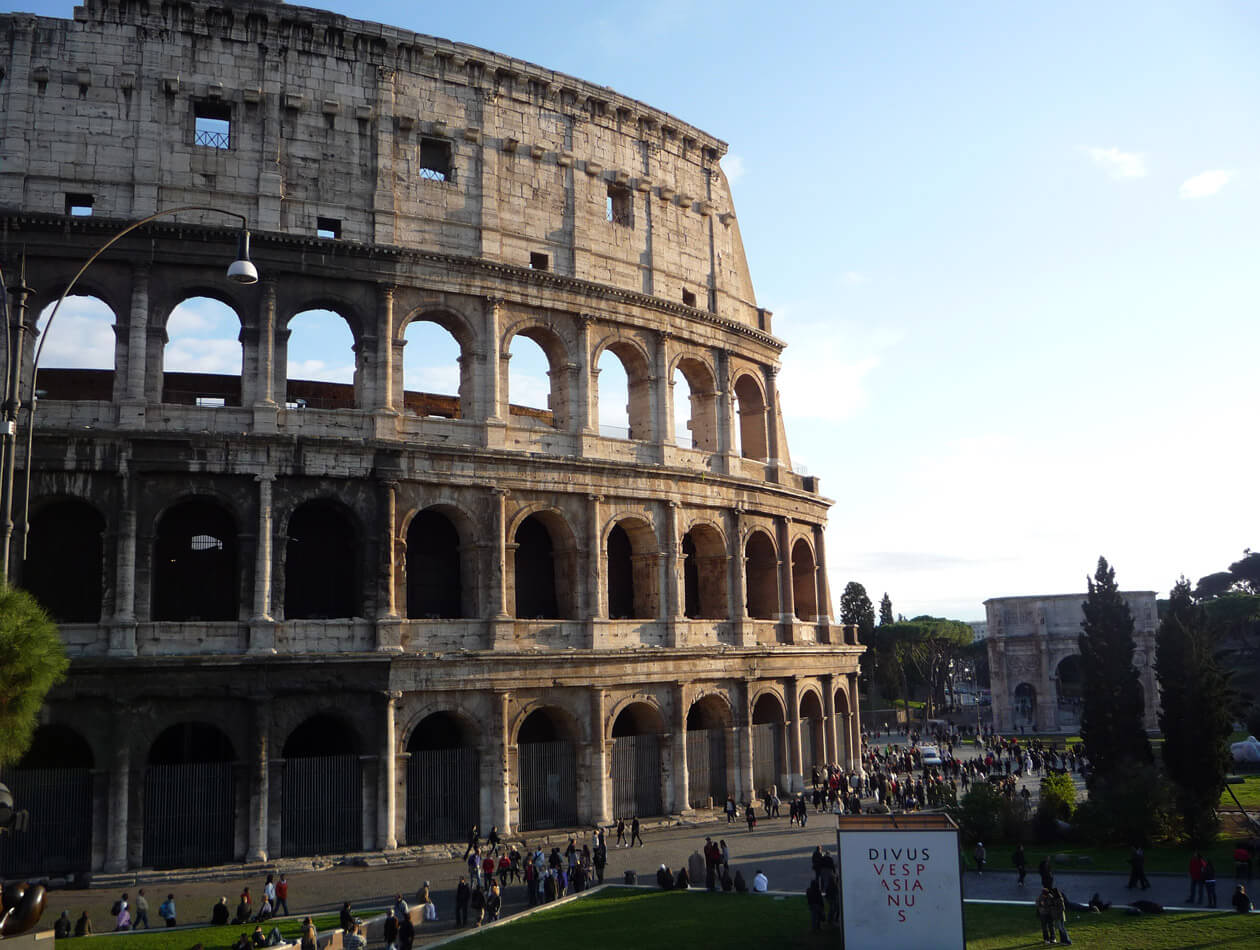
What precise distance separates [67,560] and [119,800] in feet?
19.3

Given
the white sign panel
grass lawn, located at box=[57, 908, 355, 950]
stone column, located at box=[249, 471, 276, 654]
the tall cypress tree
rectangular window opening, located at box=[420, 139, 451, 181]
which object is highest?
rectangular window opening, located at box=[420, 139, 451, 181]

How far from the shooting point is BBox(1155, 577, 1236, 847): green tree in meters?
26.8

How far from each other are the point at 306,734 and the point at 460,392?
973 cm

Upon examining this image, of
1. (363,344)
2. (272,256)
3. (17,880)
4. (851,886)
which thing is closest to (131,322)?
(272,256)

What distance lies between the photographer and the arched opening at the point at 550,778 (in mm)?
26953

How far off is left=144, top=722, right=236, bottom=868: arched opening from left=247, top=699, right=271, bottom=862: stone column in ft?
1.63

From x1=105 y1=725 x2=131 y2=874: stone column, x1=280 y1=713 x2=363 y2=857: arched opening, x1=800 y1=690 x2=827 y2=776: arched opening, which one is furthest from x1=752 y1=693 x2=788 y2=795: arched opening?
x1=105 y1=725 x2=131 y2=874: stone column

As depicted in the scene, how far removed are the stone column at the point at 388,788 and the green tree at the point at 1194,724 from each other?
65.5 ft

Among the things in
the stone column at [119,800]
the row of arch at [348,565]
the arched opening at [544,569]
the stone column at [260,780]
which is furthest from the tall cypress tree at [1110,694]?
the stone column at [119,800]

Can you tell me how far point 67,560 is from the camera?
80.4 ft

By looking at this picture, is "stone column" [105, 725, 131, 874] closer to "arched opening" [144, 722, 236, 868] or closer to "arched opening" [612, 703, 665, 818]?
"arched opening" [144, 722, 236, 868]

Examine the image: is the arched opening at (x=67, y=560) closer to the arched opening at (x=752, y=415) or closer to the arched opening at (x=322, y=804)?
the arched opening at (x=322, y=804)

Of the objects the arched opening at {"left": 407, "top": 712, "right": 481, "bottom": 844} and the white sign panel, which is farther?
the arched opening at {"left": 407, "top": 712, "right": 481, "bottom": 844}

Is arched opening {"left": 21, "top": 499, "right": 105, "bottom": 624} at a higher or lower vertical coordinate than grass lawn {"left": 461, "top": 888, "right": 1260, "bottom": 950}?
higher
